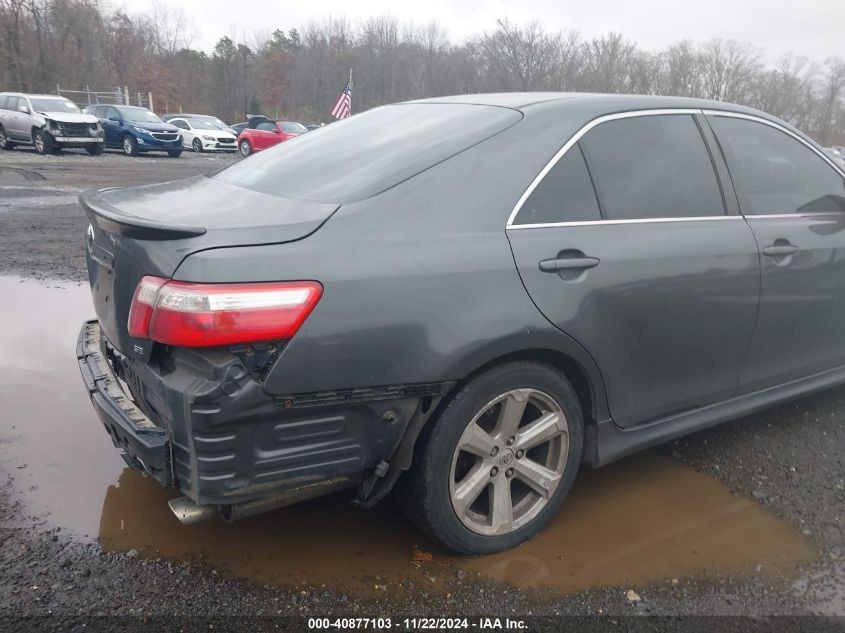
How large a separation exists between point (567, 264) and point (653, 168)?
79 centimetres

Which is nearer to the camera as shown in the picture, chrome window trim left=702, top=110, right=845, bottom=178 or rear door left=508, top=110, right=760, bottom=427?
rear door left=508, top=110, right=760, bottom=427

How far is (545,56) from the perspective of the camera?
150ft

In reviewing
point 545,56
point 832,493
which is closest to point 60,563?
point 832,493

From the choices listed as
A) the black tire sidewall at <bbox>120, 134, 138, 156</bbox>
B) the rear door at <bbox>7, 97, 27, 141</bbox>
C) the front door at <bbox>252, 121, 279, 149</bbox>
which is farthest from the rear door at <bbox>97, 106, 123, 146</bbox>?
the front door at <bbox>252, 121, 279, 149</bbox>

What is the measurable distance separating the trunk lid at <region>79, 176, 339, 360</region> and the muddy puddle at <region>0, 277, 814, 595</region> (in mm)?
814

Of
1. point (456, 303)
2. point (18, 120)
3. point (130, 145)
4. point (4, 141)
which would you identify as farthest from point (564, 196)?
point (130, 145)

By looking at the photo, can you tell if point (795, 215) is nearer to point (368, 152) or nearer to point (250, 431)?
point (368, 152)

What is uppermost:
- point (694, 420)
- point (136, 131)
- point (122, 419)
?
point (136, 131)

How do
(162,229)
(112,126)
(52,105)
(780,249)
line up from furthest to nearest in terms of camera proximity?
(112,126) < (52,105) < (780,249) < (162,229)

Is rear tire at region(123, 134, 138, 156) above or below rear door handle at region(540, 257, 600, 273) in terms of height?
below

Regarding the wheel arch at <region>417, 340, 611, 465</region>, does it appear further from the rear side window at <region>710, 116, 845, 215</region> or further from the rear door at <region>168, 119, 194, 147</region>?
the rear door at <region>168, 119, 194, 147</region>

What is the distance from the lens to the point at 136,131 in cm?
2370

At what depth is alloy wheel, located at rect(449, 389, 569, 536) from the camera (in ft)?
8.50

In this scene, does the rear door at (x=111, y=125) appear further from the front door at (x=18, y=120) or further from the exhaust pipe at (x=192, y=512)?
the exhaust pipe at (x=192, y=512)
